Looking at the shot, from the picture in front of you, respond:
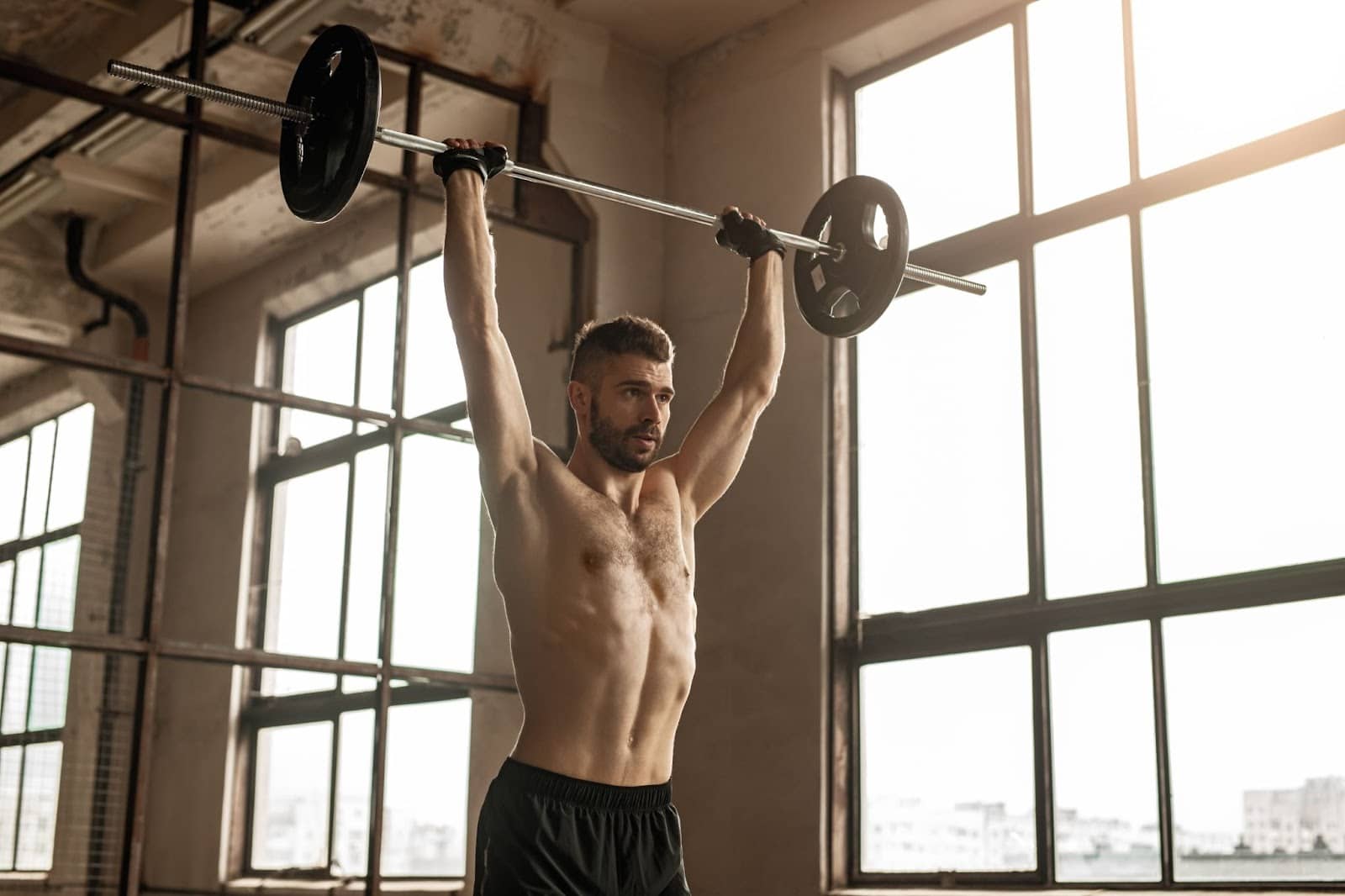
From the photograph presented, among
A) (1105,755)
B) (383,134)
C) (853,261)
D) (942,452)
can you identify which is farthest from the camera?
(942,452)

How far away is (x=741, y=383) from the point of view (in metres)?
Result: 3.13

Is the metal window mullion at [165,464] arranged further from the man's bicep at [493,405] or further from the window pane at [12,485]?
the man's bicep at [493,405]

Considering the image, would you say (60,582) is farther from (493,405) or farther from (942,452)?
(493,405)

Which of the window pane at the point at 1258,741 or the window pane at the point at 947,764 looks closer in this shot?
the window pane at the point at 1258,741

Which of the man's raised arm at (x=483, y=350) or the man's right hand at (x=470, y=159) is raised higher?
the man's right hand at (x=470, y=159)

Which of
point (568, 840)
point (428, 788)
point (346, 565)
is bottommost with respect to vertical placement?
point (568, 840)

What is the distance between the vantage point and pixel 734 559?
197 inches

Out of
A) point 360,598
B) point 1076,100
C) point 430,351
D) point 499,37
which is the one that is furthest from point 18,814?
point 1076,100

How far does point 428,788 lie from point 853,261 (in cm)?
282

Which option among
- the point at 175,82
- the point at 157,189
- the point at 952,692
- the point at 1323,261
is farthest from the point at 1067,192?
the point at 157,189

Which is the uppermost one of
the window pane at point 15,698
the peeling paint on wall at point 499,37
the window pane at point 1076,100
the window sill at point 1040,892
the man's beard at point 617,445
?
the peeling paint on wall at point 499,37

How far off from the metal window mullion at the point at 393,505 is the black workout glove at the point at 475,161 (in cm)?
211

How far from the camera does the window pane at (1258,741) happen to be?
352 centimetres

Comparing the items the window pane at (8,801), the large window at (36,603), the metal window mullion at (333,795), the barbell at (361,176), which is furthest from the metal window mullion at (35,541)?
the barbell at (361,176)
